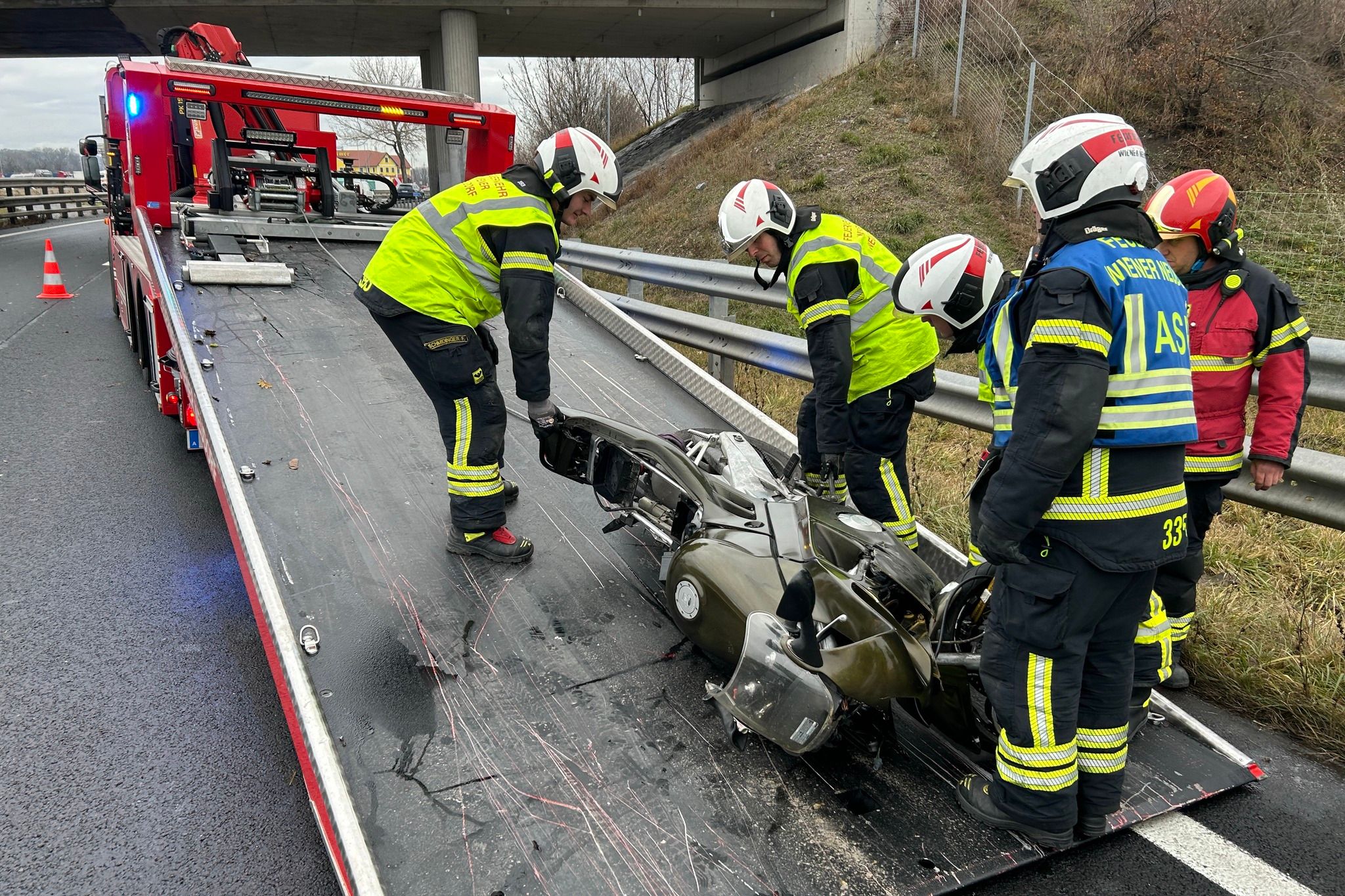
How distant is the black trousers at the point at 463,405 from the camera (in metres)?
3.56

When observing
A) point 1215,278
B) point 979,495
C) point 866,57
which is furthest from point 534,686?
point 866,57

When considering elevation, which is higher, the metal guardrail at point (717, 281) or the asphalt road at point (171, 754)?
the metal guardrail at point (717, 281)

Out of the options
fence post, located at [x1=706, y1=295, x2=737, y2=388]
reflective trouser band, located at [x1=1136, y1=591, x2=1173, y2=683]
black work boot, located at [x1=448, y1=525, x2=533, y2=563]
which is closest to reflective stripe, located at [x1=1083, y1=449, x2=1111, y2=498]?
reflective trouser band, located at [x1=1136, y1=591, x2=1173, y2=683]

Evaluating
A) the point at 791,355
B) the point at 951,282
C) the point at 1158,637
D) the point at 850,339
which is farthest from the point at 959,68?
the point at 1158,637

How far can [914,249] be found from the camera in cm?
1130

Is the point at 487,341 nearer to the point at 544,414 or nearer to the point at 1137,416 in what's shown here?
the point at 544,414

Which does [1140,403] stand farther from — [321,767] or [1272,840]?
[321,767]

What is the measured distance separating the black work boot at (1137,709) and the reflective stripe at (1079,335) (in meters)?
1.35

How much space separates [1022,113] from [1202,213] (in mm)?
11307

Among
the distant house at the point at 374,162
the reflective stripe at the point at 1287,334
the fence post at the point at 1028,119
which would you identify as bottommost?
the reflective stripe at the point at 1287,334

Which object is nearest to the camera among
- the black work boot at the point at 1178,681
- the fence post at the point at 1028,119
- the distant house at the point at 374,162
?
the black work boot at the point at 1178,681

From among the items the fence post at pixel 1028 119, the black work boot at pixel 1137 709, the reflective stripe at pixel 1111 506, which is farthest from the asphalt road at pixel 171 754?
the fence post at pixel 1028 119

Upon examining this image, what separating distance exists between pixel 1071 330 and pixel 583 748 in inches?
72.2

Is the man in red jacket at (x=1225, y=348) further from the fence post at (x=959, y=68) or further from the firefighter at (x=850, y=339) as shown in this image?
Answer: the fence post at (x=959, y=68)
